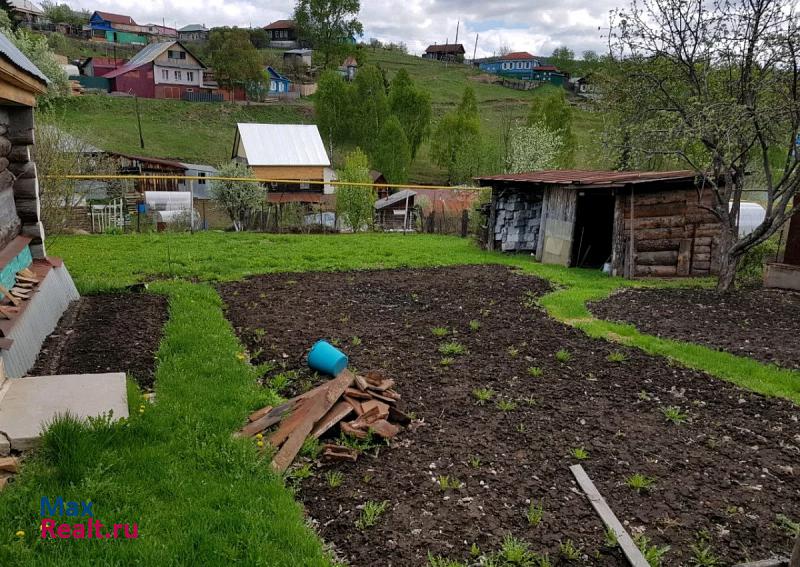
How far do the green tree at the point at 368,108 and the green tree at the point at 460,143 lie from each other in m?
4.50

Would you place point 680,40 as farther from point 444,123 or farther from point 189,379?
point 444,123

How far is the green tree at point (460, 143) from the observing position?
37.5 m

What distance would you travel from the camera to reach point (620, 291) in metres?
10.5

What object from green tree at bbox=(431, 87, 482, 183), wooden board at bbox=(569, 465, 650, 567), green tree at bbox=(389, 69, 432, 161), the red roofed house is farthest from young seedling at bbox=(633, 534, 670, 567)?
the red roofed house

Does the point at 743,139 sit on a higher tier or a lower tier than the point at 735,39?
lower

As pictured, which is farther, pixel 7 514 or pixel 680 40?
pixel 680 40

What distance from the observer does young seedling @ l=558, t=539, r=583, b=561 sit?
3090 millimetres

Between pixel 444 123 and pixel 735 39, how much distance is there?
1251 inches

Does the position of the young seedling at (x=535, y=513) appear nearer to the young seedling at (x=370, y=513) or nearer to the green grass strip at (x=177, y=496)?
the young seedling at (x=370, y=513)

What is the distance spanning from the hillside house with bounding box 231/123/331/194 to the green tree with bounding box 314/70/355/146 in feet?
33.4

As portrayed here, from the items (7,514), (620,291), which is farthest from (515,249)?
(7,514)

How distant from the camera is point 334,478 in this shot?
3.83m

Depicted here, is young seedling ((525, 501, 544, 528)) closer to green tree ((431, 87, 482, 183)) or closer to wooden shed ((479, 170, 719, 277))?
wooden shed ((479, 170, 719, 277))

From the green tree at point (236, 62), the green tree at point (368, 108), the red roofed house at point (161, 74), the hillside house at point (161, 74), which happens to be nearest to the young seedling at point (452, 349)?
the green tree at point (368, 108)
